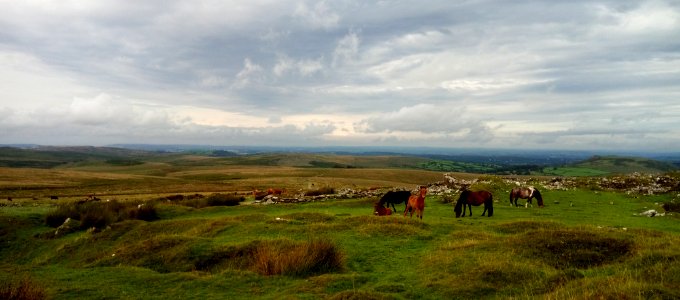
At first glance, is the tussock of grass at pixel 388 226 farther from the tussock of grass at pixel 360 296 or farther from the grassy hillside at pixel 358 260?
the tussock of grass at pixel 360 296

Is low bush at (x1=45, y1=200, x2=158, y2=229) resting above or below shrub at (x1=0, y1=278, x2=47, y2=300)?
below

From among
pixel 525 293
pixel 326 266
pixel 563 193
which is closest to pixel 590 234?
pixel 525 293

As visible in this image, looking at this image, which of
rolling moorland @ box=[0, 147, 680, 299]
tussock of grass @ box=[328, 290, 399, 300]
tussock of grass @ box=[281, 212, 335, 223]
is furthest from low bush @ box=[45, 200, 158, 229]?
tussock of grass @ box=[328, 290, 399, 300]

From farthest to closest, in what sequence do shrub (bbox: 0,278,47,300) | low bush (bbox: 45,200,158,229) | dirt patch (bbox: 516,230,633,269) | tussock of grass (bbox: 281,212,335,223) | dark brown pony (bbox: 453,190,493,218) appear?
low bush (bbox: 45,200,158,229), dark brown pony (bbox: 453,190,493,218), tussock of grass (bbox: 281,212,335,223), dirt patch (bbox: 516,230,633,269), shrub (bbox: 0,278,47,300)

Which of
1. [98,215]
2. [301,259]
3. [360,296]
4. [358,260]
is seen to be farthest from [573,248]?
[98,215]

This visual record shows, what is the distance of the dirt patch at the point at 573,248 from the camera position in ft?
44.2

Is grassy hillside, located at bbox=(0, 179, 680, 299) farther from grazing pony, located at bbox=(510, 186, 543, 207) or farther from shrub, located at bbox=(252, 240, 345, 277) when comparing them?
grazing pony, located at bbox=(510, 186, 543, 207)

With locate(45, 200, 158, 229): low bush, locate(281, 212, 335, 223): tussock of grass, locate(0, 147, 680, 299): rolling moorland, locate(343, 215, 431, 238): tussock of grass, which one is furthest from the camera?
locate(45, 200, 158, 229): low bush

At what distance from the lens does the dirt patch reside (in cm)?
1348

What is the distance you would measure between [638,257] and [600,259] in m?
1.18

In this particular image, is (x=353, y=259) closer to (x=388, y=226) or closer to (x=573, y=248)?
(x=388, y=226)

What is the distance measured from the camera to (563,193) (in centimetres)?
3616

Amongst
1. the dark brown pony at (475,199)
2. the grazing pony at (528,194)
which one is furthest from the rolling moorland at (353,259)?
the grazing pony at (528,194)

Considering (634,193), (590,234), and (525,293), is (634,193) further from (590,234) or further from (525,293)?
(525,293)
